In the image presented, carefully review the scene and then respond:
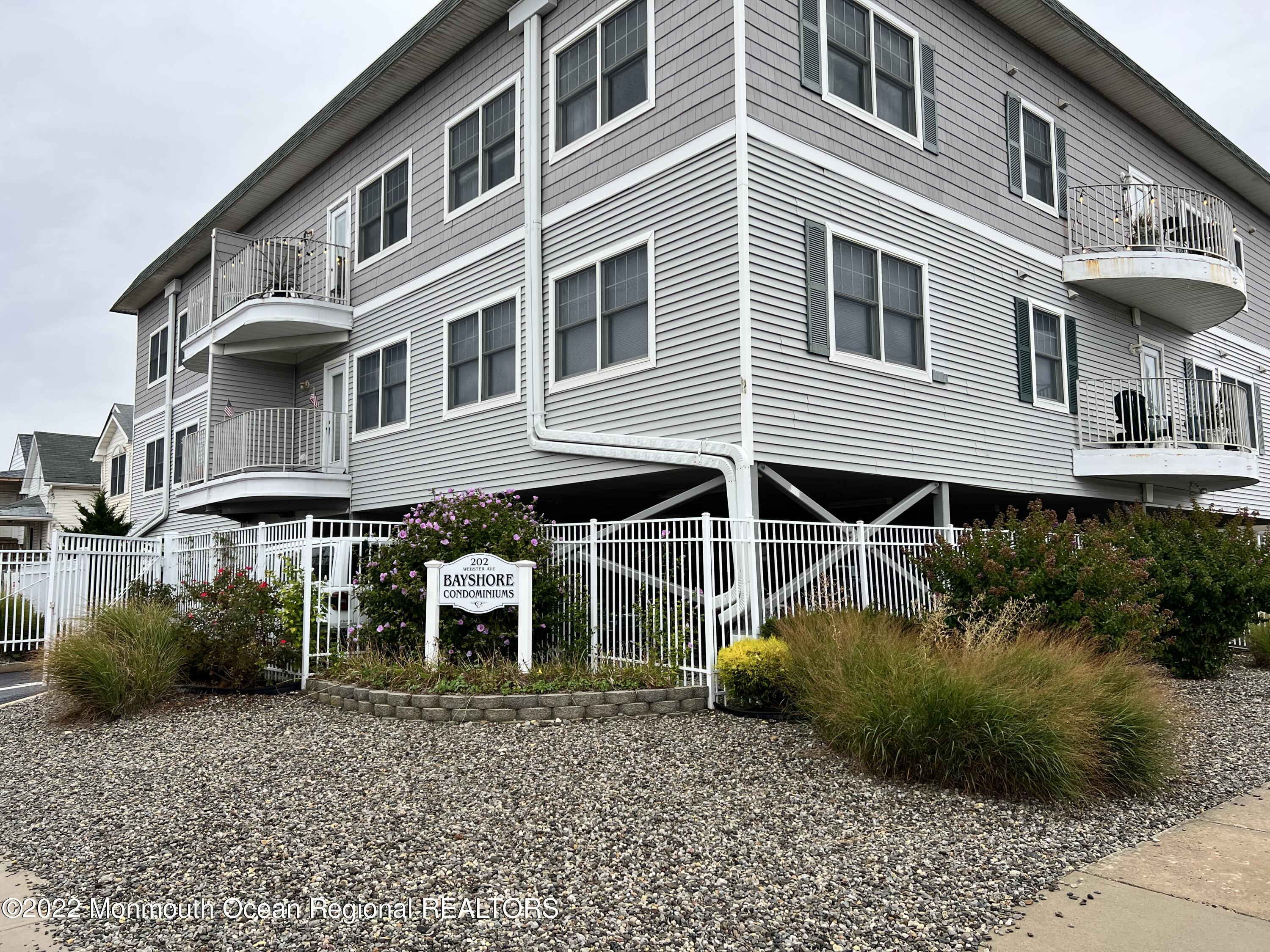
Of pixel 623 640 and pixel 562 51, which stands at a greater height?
pixel 562 51

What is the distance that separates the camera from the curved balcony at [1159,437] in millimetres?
14500

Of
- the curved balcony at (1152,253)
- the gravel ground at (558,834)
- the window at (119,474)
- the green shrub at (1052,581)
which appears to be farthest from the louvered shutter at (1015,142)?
the window at (119,474)

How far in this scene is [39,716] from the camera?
32.3 feet

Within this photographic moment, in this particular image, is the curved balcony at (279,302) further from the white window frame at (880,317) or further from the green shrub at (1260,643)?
the green shrub at (1260,643)


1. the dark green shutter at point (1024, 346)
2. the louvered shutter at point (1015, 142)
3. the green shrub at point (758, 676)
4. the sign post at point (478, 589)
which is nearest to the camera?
the green shrub at point (758, 676)

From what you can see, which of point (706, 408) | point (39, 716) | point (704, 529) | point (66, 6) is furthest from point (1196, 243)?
point (66, 6)

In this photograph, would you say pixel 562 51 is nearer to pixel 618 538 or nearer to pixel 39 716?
pixel 618 538

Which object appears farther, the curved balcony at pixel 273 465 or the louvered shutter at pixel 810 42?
the curved balcony at pixel 273 465

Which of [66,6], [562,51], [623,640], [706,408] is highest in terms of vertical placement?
[66,6]

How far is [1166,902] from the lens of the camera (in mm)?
4410

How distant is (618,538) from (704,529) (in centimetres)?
122

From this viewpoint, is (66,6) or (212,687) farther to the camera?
(66,6)

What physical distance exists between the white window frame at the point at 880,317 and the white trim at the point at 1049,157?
10.9 ft

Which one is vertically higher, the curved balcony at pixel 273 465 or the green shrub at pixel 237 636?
the curved balcony at pixel 273 465
